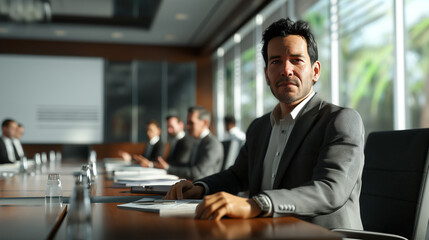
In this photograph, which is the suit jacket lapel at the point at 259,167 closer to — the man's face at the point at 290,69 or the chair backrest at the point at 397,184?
the man's face at the point at 290,69

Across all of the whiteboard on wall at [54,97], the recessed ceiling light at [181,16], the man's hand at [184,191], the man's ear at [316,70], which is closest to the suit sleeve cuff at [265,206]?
the man's hand at [184,191]

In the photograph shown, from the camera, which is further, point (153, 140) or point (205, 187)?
Answer: point (153, 140)

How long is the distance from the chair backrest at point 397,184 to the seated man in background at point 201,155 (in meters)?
2.54

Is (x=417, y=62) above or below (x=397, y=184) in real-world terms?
above

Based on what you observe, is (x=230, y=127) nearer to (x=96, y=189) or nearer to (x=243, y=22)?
(x=243, y=22)

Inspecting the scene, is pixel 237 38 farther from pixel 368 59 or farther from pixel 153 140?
pixel 368 59

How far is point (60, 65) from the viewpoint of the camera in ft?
36.5

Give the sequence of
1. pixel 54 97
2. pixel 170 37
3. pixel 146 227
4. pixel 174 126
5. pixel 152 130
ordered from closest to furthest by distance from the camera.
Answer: pixel 146 227 < pixel 174 126 < pixel 152 130 < pixel 170 37 < pixel 54 97

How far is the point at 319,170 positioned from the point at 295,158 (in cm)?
21

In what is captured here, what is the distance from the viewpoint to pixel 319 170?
158 cm

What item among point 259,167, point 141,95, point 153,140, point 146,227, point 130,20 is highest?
point 130,20

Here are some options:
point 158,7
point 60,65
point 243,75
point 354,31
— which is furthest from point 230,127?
point 60,65

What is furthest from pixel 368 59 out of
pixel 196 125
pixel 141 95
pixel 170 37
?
pixel 141 95

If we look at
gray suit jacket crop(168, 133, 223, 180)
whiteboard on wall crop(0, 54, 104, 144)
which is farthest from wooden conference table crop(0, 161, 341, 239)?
whiteboard on wall crop(0, 54, 104, 144)
